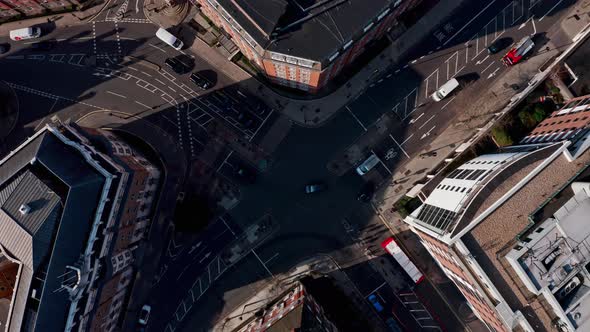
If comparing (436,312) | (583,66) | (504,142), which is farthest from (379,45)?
(436,312)

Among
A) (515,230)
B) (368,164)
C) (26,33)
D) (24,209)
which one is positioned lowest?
(515,230)

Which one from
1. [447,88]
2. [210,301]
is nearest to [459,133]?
[447,88]

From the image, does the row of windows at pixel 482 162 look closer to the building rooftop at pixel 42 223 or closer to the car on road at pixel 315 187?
the car on road at pixel 315 187

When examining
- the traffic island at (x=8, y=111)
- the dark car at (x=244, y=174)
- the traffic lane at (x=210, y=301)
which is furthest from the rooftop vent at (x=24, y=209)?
the dark car at (x=244, y=174)

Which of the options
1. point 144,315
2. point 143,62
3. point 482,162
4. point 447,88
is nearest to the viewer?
point 482,162

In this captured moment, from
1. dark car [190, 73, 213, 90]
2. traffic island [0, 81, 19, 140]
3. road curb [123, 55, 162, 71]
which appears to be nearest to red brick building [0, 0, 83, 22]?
road curb [123, 55, 162, 71]

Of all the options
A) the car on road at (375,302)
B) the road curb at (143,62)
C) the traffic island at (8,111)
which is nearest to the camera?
the car on road at (375,302)

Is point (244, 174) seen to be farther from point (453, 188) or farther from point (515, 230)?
point (515, 230)
